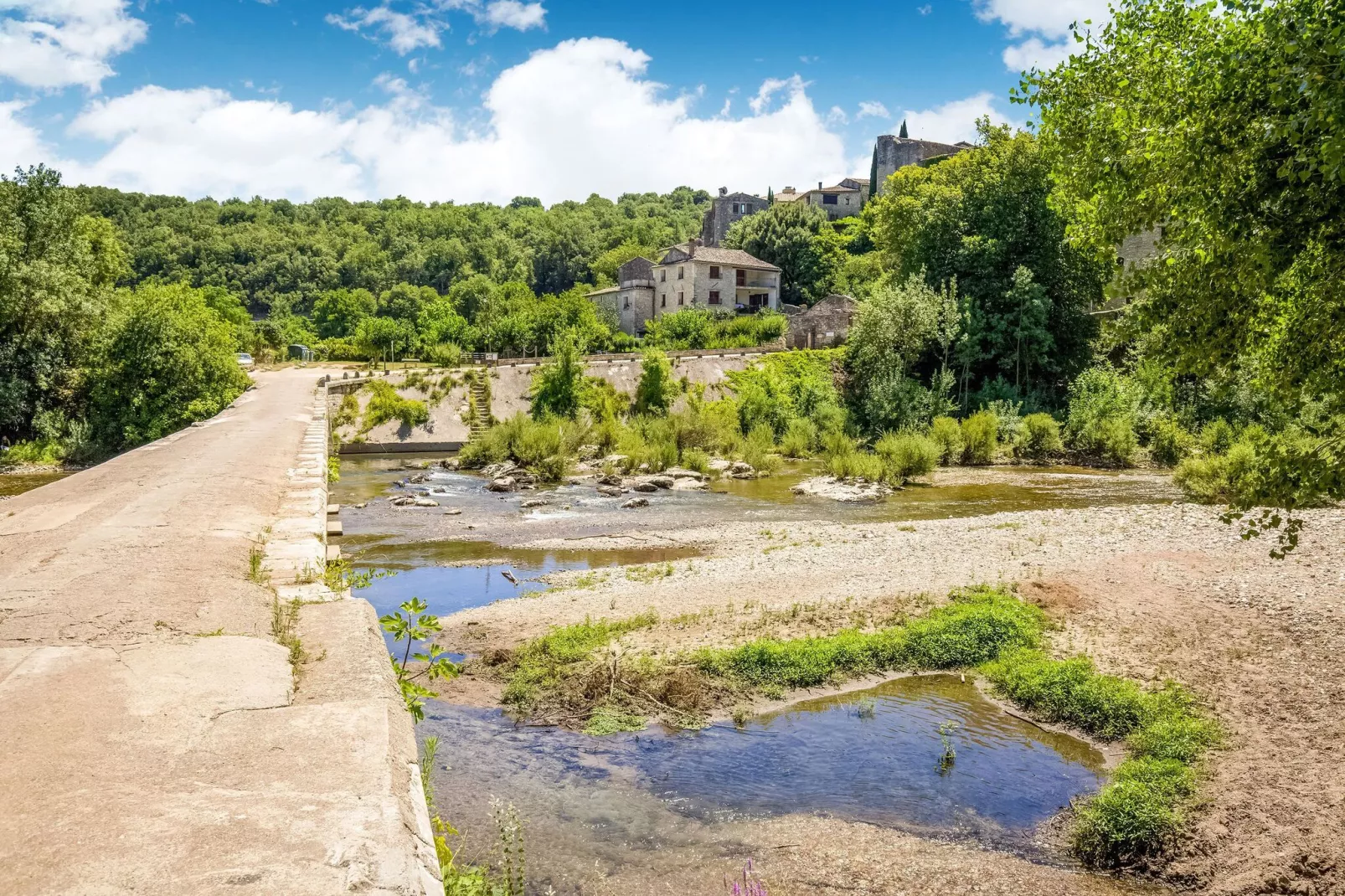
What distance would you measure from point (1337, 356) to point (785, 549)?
437 inches

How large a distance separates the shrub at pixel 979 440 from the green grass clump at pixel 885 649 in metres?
22.8

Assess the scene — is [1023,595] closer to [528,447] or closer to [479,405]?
[528,447]

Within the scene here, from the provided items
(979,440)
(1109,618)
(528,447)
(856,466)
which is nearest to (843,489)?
(856,466)

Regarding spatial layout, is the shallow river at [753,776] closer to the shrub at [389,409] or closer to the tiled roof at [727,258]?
the shrub at [389,409]

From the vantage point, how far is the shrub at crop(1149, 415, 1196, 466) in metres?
31.9

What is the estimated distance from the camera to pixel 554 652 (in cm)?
1059

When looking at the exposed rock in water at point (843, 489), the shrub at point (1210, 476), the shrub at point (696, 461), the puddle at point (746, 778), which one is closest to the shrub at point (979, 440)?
the exposed rock in water at point (843, 489)

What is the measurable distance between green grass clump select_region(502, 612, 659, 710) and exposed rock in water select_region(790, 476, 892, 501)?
48.2ft

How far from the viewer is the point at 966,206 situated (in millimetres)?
40438

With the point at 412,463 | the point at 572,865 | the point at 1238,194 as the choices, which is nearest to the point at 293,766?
the point at 572,865

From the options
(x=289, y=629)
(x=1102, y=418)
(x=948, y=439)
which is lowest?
(x=289, y=629)

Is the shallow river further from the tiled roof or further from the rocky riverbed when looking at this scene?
the tiled roof

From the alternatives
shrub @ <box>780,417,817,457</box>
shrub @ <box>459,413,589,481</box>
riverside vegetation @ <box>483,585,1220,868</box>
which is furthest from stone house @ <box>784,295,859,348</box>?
riverside vegetation @ <box>483,585,1220,868</box>

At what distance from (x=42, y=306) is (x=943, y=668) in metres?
34.4
